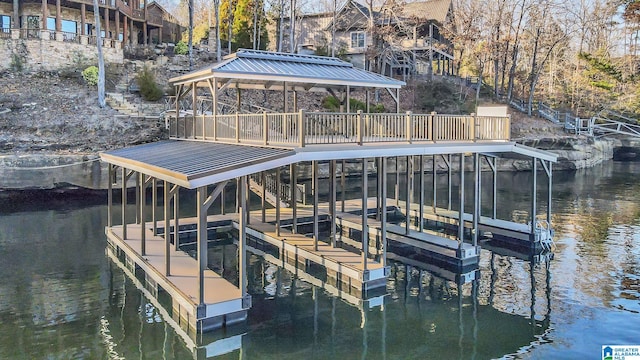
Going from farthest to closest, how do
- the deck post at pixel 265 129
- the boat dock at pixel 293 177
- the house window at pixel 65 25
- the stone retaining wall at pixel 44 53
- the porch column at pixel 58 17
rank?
the house window at pixel 65 25
the porch column at pixel 58 17
the stone retaining wall at pixel 44 53
the deck post at pixel 265 129
the boat dock at pixel 293 177

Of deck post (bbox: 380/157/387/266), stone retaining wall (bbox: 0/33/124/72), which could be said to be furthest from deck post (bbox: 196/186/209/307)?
stone retaining wall (bbox: 0/33/124/72)

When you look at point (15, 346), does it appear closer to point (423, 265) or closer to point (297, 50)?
point (423, 265)

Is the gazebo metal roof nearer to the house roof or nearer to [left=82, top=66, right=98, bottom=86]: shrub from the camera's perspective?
[left=82, top=66, right=98, bottom=86]: shrub

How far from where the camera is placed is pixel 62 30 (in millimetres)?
39875

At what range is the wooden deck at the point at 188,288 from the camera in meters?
10.6

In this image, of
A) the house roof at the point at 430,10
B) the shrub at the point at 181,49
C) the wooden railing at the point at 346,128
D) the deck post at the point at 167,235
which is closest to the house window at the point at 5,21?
the shrub at the point at 181,49

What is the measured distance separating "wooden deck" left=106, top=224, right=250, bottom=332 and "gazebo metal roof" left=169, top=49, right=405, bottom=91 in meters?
5.58

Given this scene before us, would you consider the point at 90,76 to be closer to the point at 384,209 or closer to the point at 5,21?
the point at 5,21

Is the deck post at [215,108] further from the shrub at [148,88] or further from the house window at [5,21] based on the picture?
the house window at [5,21]

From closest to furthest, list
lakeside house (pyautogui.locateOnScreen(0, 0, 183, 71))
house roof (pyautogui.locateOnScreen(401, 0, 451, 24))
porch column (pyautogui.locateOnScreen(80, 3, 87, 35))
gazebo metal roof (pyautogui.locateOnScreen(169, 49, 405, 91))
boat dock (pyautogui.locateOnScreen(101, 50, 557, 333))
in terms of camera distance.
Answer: boat dock (pyautogui.locateOnScreen(101, 50, 557, 333))
gazebo metal roof (pyautogui.locateOnScreen(169, 49, 405, 91))
lakeside house (pyautogui.locateOnScreen(0, 0, 183, 71))
porch column (pyautogui.locateOnScreen(80, 3, 87, 35))
house roof (pyautogui.locateOnScreen(401, 0, 451, 24))

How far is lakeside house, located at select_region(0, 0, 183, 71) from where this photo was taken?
34062mm

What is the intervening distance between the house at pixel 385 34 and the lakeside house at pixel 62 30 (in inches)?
604

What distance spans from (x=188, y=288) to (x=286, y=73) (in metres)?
7.57

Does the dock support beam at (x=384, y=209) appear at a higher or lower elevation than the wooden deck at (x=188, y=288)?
higher
